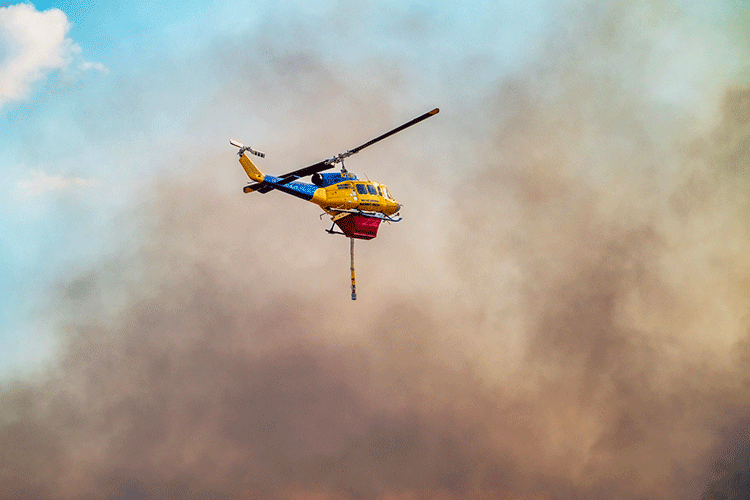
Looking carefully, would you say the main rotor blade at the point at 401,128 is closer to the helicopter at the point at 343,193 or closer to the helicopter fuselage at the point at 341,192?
the helicopter at the point at 343,193

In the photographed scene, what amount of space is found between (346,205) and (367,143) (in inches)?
223

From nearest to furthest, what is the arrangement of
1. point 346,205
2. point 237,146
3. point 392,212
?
point 237,146
point 346,205
point 392,212

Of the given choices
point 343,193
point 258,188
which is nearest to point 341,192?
point 343,193

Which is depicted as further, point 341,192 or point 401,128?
point 341,192

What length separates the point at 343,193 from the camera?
52.3m

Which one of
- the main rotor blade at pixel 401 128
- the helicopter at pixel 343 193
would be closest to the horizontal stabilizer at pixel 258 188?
the helicopter at pixel 343 193

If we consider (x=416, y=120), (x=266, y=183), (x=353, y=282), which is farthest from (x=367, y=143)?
(x=353, y=282)

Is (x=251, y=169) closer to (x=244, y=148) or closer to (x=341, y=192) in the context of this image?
(x=244, y=148)

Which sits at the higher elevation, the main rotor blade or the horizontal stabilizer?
the main rotor blade

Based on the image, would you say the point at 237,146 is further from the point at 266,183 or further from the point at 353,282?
the point at 353,282

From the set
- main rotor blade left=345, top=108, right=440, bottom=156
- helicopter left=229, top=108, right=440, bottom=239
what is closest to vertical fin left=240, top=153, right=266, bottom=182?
helicopter left=229, top=108, right=440, bottom=239

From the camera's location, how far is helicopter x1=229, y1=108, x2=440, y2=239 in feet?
157

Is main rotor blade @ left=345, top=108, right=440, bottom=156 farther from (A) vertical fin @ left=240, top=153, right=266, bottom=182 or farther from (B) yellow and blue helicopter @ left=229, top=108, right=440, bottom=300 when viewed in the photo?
(A) vertical fin @ left=240, top=153, right=266, bottom=182

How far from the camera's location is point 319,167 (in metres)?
47.8
